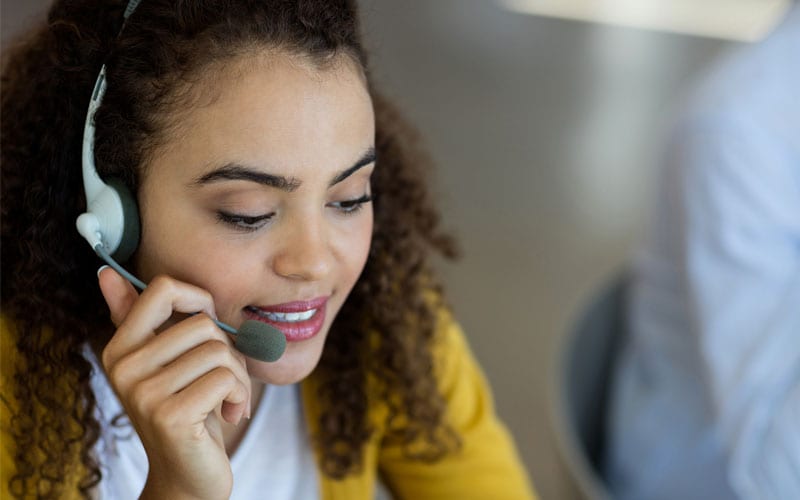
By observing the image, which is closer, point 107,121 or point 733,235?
Result: point 107,121

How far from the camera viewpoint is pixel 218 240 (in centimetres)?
64

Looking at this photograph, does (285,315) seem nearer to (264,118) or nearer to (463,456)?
(264,118)

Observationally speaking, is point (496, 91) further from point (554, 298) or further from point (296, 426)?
point (296, 426)

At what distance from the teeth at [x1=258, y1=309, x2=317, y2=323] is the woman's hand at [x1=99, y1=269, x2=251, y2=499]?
5 centimetres

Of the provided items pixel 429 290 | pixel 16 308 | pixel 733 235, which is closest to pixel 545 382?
pixel 733 235

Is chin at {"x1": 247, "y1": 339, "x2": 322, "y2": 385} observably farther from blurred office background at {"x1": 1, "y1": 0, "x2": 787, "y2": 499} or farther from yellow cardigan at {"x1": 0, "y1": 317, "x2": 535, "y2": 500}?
blurred office background at {"x1": 1, "y1": 0, "x2": 787, "y2": 499}

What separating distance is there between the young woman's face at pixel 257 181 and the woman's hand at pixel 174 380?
3 cm

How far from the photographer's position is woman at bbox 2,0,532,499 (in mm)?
621

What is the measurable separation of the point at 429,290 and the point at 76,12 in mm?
462

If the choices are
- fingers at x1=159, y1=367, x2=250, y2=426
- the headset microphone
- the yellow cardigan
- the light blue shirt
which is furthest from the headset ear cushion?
the light blue shirt

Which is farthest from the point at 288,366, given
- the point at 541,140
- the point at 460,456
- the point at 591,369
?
the point at 541,140

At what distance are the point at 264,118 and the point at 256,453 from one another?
0.31 meters

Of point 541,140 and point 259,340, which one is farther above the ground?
point 259,340

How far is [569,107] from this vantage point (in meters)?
2.88
